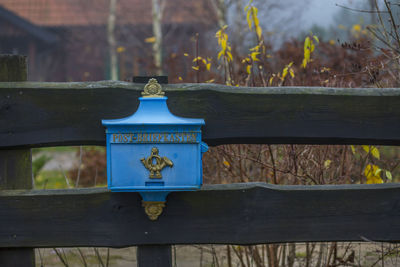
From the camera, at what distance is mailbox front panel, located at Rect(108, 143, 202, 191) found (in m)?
2.44

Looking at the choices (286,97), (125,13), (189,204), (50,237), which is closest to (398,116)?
(286,97)

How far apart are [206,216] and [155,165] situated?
409mm

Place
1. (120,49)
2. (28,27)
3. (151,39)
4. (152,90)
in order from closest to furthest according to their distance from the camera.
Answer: (152,90)
(151,39)
(120,49)
(28,27)

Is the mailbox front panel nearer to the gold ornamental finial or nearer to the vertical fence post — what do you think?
the gold ornamental finial

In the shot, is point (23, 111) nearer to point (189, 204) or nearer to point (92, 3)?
point (189, 204)

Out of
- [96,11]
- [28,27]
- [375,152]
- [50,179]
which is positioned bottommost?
[50,179]

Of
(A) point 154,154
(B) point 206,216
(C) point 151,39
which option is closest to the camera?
(A) point 154,154

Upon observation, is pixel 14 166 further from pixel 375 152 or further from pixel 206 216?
pixel 375 152

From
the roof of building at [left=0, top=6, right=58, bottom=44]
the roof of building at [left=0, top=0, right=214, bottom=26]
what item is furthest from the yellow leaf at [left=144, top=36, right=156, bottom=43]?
the roof of building at [left=0, top=6, right=58, bottom=44]

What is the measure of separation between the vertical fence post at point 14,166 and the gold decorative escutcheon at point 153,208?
0.60 meters

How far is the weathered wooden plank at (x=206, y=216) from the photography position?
2650 mm

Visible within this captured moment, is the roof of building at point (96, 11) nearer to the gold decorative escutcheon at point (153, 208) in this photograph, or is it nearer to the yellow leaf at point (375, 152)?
the yellow leaf at point (375, 152)

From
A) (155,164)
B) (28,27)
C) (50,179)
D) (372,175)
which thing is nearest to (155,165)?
(155,164)

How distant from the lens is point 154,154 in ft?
7.98
